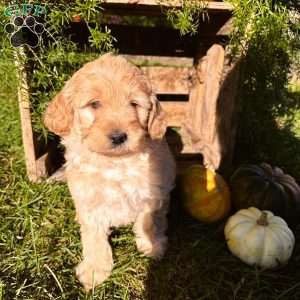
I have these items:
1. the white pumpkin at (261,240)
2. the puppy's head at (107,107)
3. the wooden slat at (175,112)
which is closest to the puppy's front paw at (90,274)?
the puppy's head at (107,107)

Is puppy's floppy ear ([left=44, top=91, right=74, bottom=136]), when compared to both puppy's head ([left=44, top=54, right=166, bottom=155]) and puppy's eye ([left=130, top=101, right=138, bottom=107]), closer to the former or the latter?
puppy's head ([left=44, top=54, right=166, bottom=155])

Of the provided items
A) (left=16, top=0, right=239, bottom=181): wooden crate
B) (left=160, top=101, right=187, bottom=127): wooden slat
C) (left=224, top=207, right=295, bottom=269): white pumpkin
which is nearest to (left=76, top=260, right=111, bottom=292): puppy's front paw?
(left=224, top=207, right=295, bottom=269): white pumpkin

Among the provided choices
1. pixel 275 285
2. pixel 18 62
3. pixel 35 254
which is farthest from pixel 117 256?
pixel 18 62

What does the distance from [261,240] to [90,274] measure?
1.13 m

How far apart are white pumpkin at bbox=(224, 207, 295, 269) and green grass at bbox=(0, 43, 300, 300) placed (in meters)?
0.08

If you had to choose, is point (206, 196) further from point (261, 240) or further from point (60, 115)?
point (60, 115)

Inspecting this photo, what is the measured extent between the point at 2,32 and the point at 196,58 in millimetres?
1857

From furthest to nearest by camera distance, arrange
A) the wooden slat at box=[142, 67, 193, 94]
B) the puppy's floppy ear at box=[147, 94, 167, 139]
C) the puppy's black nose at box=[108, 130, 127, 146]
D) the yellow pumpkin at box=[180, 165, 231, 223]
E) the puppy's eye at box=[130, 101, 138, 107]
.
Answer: the wooden slat at box=[142, 67, 193, 94], the yellow pumpkin at box=[180, 165, 231, 223], the puppy's floppy ear at box=[147, 94, 167, 139], the puppy's eye at box=[130, 101, 138, 107], the puppy's black nose at box=[108, 130, 127, 146]

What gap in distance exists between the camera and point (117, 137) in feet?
7.53

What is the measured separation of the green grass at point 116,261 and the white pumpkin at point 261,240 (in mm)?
85

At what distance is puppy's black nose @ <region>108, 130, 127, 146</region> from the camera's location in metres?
2.29

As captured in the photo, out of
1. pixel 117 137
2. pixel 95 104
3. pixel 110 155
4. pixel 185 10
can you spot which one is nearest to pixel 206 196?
pixel 110 155

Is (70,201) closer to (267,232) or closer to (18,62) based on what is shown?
(18,62)

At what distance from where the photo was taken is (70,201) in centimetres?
333
